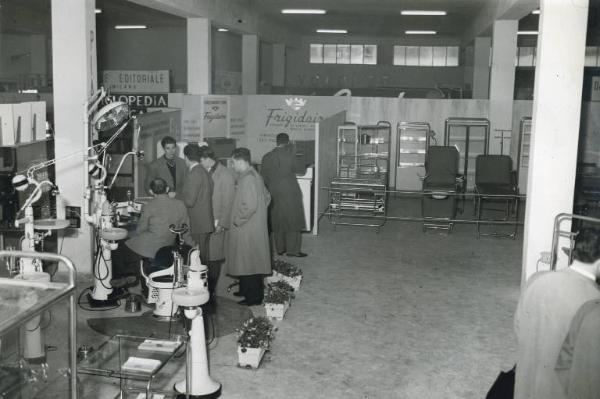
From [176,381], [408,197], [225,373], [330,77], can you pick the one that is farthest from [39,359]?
[330,77]

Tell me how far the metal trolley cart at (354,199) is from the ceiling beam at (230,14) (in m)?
3.72

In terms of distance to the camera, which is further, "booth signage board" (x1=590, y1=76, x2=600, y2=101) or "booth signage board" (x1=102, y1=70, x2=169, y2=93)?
"booth signage board" (x1=102, y1=70, x2=169, y2=93)

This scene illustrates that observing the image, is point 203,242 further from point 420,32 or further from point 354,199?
point 420,32

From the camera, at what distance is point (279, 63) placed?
21.4 meters

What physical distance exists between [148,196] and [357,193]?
392cm

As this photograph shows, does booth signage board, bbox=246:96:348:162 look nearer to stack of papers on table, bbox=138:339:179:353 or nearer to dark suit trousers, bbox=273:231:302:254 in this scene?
dark suit trousers, bbox=273:231:302:254

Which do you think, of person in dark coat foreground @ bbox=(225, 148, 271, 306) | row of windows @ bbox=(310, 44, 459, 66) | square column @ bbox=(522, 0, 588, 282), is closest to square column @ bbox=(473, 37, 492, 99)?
row of windows @ bbox=(310, 44, 459, 66)

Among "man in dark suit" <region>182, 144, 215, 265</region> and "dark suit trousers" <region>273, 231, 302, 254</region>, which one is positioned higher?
"man in dark suit" <region>182, 144, 215, 265</region>

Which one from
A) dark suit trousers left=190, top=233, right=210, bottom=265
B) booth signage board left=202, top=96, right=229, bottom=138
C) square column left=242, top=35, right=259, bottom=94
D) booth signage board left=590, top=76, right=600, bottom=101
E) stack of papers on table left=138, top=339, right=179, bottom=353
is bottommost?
stack of papers on table left=138, top=339, right=179, bottom=353

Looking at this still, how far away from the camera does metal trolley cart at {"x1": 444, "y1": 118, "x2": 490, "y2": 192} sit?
13.9 metres

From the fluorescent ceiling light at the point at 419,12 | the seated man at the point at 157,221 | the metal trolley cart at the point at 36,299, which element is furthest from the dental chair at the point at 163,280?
the fluorescent ceiling light at the point at 419,12

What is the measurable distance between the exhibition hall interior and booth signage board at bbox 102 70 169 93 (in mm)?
105

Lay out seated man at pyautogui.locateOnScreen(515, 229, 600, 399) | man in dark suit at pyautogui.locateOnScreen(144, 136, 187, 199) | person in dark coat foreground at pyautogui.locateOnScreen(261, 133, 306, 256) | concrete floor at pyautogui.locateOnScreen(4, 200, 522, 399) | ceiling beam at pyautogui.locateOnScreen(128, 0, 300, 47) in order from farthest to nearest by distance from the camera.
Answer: ceiling beam at pyautogui.locateOnScreen(128, 0, 300, 47)
man in dark suit at pyautogui.locateOnScreen(144, 136, 187, 199)
person in dark coat foreground at pyautogui.locateOnScreen(261, 133, 306, 256)
concrete floor at pyautogui.locateOnScreen(4, 200, 522, 399)
seated man at pyautogui.locateOnScreen(515, 229, 600, 399)

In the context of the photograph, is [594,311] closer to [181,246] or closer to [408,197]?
[181,246]
